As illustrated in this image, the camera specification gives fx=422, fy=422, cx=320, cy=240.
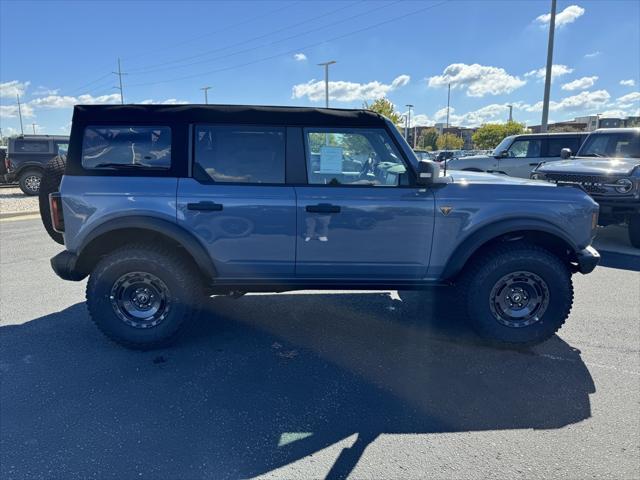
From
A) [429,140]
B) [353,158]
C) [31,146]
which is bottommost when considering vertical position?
[353,158]

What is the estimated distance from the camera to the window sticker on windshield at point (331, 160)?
3.42 metres

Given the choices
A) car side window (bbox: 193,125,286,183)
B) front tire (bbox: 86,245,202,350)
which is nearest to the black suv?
front tire (bbox: 86,245,202,350)

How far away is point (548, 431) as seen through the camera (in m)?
2.60

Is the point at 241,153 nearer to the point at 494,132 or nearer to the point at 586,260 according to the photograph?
the point at 586,260

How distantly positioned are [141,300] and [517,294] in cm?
318

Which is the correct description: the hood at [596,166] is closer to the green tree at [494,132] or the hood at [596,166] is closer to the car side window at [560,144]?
the car side window at [560,144]

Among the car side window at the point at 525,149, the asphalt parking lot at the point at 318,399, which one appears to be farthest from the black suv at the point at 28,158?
the car side window at the point at 525,149

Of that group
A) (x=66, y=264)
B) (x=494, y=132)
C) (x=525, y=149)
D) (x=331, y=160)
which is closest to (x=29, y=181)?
(x=66, y=264)

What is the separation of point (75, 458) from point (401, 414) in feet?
6.30

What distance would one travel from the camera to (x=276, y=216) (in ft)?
11.0

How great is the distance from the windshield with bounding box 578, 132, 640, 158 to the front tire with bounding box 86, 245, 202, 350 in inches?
344

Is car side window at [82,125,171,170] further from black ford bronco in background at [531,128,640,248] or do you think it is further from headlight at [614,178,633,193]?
headlight at [614,178,633,193]

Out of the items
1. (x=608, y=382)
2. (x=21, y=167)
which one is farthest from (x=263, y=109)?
(x=21, y=167)

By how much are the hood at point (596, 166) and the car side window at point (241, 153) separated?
593cm
